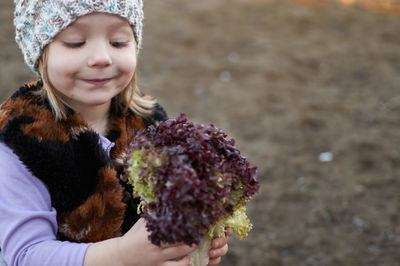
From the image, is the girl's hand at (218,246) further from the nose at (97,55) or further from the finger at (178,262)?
the nose at (97,55)

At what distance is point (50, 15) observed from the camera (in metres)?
2.14

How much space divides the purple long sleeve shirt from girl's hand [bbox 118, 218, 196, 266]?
235 mm

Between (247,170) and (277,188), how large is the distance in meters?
3.66

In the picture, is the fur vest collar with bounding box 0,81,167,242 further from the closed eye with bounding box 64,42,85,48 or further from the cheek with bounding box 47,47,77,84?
the closed eye with bounding box 64,42,85,48

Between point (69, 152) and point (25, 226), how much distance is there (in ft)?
1.35

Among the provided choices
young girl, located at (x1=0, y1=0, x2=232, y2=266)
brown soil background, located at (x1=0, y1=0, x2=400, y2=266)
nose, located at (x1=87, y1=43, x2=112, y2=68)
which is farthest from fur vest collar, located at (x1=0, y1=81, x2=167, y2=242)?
brown soil background, located at (x1=0, y1=0, x2=400, y2=266)

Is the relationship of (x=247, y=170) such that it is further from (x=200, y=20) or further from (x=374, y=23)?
(x=374, y=23)

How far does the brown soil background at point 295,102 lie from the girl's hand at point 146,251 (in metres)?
2.80

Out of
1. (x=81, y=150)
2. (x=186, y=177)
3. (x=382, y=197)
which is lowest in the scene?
(x=382, y=197)

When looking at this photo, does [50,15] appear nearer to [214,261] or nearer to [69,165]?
[69,165]

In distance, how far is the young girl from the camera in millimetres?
1946

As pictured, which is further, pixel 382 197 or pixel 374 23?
pixel 374 23

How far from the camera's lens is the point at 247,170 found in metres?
1.92

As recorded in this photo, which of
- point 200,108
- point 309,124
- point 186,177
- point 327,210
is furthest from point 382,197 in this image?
point 186,177
